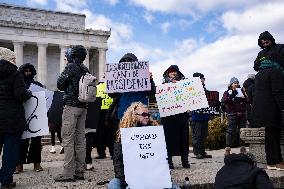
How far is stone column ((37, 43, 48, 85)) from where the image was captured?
55.5 meters

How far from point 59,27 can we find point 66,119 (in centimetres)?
5187

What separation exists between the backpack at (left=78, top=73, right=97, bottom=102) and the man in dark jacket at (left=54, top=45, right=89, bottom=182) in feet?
0.42

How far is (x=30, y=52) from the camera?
5756 centimetres

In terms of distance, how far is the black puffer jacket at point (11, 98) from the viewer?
5.48 metres

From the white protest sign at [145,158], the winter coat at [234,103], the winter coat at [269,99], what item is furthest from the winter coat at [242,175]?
the winter coat at [234,103]

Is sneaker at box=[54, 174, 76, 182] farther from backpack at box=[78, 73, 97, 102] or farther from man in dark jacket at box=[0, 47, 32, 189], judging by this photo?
backpack at box=[78, 73, 97, 102]

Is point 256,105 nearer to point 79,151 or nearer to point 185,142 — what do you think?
point 185,142

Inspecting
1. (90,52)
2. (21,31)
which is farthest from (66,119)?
(90,52)

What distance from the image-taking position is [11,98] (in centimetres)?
558

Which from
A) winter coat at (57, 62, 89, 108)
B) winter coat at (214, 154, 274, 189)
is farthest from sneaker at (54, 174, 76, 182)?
winter coat at (214, 154, 274, 189)

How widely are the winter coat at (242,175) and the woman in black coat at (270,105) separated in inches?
106

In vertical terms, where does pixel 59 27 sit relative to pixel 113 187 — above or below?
above

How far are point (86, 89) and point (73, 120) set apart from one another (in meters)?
0.49

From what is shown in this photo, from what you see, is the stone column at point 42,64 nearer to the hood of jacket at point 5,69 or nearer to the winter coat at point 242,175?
the hood of jacket at point 5,69
